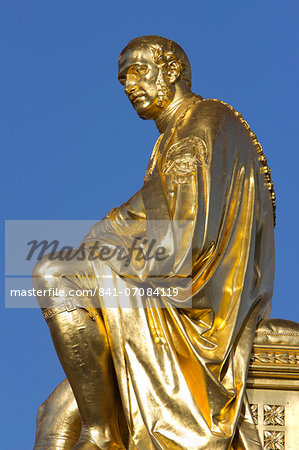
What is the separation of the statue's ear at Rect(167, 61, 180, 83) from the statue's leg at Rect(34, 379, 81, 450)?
1.81 meters

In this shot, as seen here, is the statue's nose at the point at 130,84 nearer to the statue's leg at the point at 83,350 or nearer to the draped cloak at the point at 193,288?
the draped cloak at the point at 193,288

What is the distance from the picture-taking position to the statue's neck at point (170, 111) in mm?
6988

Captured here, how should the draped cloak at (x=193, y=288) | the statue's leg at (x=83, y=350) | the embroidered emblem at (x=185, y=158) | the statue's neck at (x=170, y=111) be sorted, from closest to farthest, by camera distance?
the draped cloak at (x=193, y=288)
the statue's leg at (x=83, y=350)
the embroidered emblem at (x=185, y=158)
the statue's neck at (x=170, y=111)

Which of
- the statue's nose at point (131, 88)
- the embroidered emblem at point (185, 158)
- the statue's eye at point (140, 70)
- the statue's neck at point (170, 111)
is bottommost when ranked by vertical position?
the embroidered emblem at point (185, 158)

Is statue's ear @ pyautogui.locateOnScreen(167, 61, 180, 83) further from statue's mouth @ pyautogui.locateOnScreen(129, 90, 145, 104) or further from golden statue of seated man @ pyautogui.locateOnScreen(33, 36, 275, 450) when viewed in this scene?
golden statue of seated man @ pyautogui.locateOnScreen(33, 36, 275, 450)

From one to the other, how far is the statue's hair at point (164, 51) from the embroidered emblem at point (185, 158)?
0.73 meters

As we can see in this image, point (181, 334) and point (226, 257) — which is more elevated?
point (226, 257)

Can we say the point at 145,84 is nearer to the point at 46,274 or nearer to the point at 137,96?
the point at 137,96

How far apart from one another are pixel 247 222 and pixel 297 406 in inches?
38.5

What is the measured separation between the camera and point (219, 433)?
19.6ft

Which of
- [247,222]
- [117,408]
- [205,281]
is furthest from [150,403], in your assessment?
[247,222]

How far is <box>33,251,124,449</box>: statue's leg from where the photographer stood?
6.15m

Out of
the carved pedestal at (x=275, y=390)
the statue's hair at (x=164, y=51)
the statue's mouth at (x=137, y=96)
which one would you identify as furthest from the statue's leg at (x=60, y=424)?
the statue's hair at (x=164, y=51)

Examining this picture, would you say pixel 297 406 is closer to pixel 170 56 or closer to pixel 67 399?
pixel 67 399
